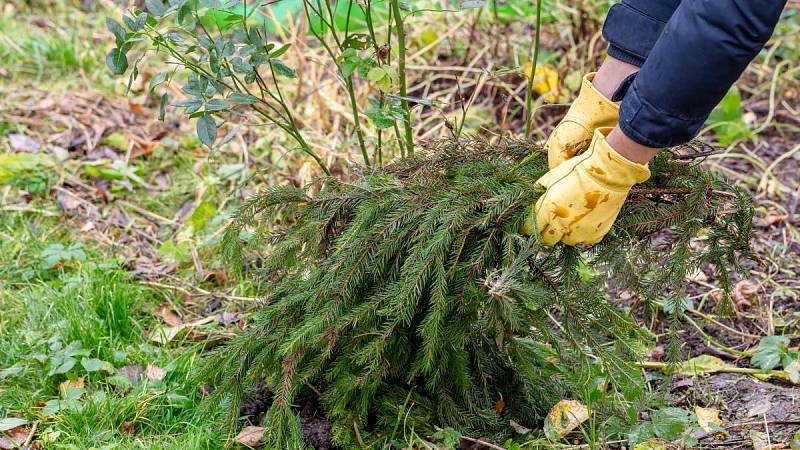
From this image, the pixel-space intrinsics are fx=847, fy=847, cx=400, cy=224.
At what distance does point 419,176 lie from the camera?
2.17 meters

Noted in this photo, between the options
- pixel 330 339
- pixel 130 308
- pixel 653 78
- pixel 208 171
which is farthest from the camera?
pixel 208 171

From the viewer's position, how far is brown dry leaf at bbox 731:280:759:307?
9.48 feet

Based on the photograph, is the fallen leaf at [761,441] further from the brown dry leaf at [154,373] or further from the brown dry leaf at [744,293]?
the brown dry leaf at [154,373]

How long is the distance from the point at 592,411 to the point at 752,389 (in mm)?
610

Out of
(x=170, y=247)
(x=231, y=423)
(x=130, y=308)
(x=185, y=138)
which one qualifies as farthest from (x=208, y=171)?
(x=231, y=423)

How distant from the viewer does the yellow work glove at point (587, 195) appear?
6.03 ft

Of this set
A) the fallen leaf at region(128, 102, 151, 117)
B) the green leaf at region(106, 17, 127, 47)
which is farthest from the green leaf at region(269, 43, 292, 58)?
the fallen leaf at region(128, 102, 151, 117)

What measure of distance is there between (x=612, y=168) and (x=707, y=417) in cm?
88

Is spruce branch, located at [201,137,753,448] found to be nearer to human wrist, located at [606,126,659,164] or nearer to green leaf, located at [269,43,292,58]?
human wrist, located at [606,126,659,164]

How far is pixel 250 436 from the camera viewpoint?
7.18 feet

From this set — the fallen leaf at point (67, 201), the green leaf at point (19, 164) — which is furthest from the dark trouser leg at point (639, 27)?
the green leaf at point (19, 164)

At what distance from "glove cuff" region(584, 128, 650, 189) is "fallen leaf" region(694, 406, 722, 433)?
742mm

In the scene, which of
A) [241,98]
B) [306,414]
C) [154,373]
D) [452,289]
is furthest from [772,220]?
[154,373]

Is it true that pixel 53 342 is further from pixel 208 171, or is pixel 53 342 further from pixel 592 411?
pixel 592 411
